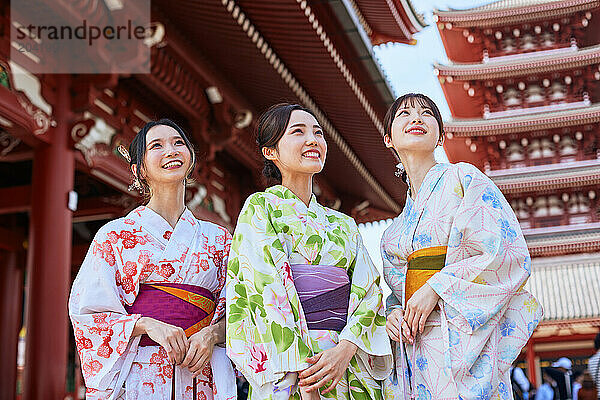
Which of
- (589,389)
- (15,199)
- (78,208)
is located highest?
(78,208)

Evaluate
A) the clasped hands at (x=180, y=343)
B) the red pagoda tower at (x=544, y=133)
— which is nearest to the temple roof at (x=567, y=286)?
the red pagoda tower at (x=544, y=133)

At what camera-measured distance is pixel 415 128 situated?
2730 mm

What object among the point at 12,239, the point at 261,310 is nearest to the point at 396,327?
the point at 261,310

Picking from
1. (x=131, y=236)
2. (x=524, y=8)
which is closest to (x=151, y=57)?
(x=131, y=236)

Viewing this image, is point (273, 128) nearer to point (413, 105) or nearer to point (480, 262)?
point (413, 105)

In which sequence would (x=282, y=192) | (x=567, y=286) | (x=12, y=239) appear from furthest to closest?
(x=567, y=286), (x=12, y=239), (x=282, y=192)

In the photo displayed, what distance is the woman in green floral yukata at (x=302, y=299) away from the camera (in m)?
2.34

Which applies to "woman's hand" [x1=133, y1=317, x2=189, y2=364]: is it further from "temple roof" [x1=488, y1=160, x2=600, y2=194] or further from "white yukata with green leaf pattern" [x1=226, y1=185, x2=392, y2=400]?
"temple roof" [x1=488, y1=160, x2=600, y2=194]

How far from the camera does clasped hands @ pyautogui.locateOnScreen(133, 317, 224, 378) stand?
239cm

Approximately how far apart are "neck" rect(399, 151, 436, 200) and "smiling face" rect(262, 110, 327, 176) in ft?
1.15

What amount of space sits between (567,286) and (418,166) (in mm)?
16671

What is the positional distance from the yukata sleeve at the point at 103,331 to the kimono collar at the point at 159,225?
0.22 metres

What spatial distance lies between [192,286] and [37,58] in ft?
13.6

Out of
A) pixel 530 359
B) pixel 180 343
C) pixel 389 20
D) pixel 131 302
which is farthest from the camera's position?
pixel 530 359
